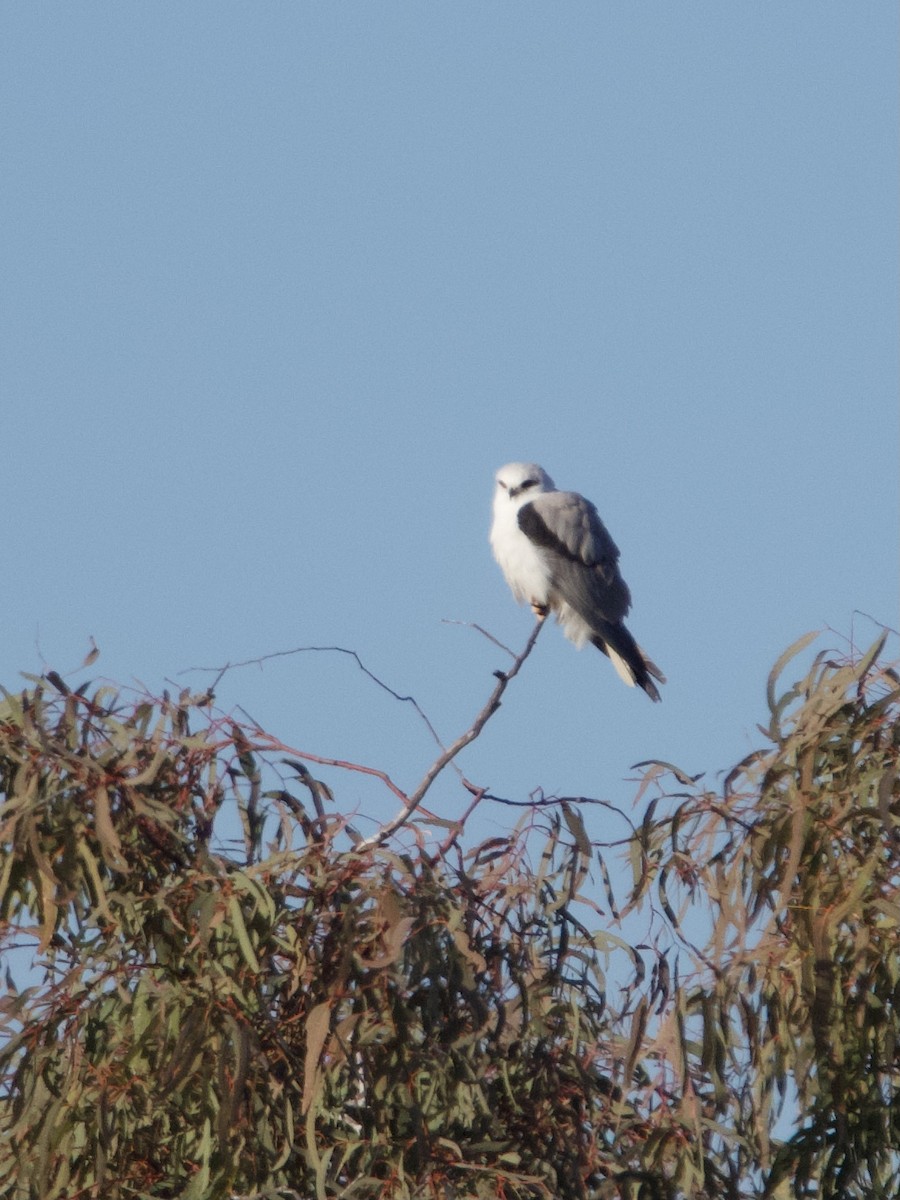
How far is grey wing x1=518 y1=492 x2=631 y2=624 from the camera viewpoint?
618cm

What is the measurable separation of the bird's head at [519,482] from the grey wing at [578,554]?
105 mm

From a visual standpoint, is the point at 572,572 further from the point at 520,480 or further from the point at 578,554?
the point at 520,480

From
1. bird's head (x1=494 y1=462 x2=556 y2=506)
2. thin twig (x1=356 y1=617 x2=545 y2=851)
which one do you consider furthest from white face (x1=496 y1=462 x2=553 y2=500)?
thin twig (x1=356 y1=617 x2=545 y2=851)

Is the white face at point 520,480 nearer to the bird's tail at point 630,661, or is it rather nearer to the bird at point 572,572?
the bird at point 572,572

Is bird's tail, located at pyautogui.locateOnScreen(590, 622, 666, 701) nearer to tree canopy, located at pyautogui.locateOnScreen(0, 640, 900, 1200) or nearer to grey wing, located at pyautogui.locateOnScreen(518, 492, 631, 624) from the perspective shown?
grey wing, located at pyautogui.locateOnScreen(518, 492, 631, 624)

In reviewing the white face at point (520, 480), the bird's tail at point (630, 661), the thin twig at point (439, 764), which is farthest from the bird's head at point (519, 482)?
the thin twig at point (439, 764)

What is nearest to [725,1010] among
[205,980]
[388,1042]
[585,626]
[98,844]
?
[388,1042]

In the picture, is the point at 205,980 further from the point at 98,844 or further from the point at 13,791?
the point at 13,791

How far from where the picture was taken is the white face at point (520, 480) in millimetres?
6555

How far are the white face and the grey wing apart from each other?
11cm

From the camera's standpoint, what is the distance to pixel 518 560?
6.26m

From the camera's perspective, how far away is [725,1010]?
2.65 metres

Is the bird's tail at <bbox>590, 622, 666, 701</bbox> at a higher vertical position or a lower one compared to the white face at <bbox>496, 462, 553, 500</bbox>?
lower

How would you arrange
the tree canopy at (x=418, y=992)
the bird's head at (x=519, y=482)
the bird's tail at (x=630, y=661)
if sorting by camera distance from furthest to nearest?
the bird's head at (x=519, y=482)
the bird's tail at (x=630, y=661)
the tree canopy at (x=418, y=992)
